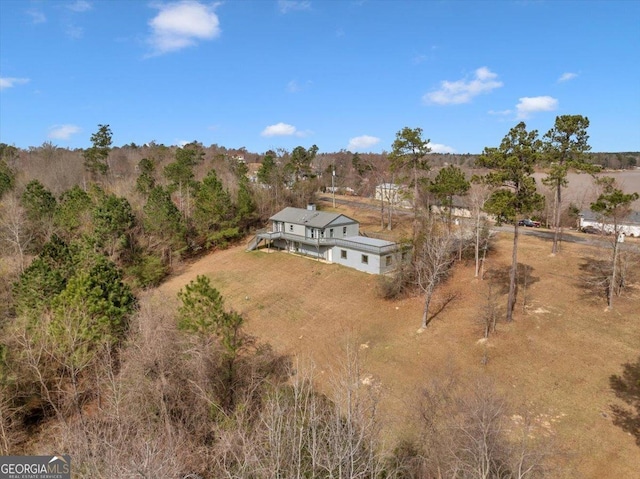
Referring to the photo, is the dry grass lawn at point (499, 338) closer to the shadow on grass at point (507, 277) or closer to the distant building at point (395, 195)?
the shadow on grass at point (507, 277)

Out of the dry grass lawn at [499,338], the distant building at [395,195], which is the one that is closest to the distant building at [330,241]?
the dry grass lawn at [499,338]

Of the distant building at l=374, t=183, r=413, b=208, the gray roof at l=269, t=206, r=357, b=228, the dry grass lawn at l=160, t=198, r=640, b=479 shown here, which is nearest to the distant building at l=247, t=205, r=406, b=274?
the gray roof at l=269, t=206, r=357, b=228

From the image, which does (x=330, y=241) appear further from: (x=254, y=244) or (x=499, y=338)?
(x=499, y=338)

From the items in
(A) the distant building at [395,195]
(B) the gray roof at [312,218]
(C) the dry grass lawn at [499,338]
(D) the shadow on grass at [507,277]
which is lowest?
(C) the dry grass lawn at [499,338]

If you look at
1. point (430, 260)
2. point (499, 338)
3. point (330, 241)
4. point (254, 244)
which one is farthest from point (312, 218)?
point (499, 338)

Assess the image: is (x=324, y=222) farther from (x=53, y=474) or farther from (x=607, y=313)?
(x=53, y=474)

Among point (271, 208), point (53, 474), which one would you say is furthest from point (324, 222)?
point (53, 474)
